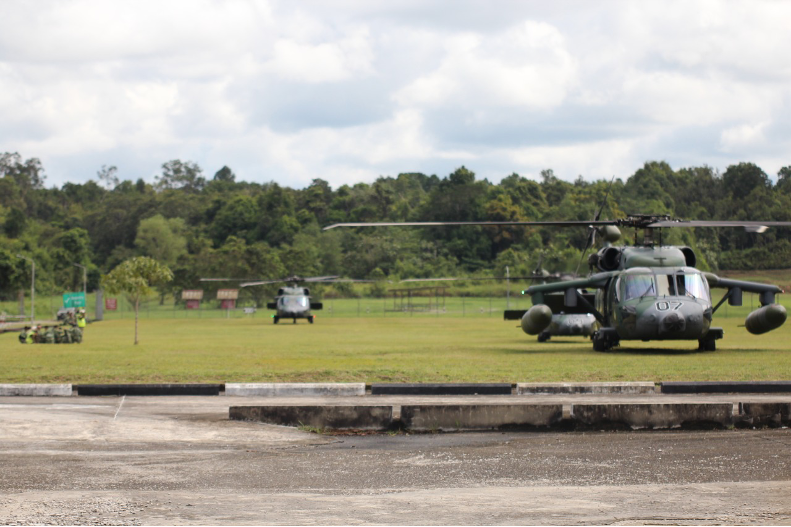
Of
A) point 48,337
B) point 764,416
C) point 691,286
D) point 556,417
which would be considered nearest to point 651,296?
point 691,286

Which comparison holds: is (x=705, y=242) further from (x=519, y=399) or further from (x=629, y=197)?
(x=519, y=399)

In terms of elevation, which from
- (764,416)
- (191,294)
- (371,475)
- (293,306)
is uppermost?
(191,294)

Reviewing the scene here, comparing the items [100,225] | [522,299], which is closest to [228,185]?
[100,225]

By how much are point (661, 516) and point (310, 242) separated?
408ft

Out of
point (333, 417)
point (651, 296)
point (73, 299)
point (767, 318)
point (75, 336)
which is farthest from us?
point (73, 299)

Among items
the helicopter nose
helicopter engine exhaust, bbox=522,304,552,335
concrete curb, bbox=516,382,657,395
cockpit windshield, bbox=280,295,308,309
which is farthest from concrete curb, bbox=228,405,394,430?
cockpit windshield, bbox=280,295,308,309

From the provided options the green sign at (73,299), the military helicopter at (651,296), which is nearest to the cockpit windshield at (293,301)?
the green sign at (73,299)

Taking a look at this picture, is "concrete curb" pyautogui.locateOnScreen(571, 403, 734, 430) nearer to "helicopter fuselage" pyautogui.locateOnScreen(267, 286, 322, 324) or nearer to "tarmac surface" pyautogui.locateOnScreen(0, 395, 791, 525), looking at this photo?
"tarmac surface" pyautogui.locateOnScreen(0, 395, 791, 525)

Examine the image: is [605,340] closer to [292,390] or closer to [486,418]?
[292,390]

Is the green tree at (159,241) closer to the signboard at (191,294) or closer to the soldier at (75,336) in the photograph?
the signboard at (191,294)

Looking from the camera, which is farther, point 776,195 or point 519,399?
point 776,195

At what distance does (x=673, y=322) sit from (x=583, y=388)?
1074 centimetres

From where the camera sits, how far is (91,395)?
639 inches

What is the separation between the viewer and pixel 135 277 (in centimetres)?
3844
